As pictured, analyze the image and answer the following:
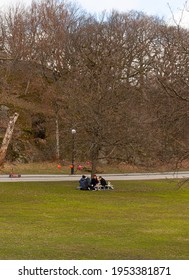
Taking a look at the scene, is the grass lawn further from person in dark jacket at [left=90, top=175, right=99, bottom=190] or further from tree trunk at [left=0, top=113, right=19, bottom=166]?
tree trunk at [left=0, top=113, right=19, bottom=166]

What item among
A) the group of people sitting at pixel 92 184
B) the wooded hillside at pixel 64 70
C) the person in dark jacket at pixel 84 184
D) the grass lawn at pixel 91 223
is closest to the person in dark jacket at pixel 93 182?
the group of people sitting at pixel 92 184

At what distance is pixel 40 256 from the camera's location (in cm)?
→ 1231

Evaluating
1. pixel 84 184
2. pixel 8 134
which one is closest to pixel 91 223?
pixel 84 184

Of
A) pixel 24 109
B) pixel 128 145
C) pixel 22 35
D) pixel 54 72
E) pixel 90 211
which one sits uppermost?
pixel 22 35

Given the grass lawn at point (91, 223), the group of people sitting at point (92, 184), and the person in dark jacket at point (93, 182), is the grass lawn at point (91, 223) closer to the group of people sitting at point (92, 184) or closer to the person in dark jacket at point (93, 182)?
the group of people sitting at point (92, 184)

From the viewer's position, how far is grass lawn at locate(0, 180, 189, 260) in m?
13.3

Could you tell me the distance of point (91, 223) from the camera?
64.7 feet

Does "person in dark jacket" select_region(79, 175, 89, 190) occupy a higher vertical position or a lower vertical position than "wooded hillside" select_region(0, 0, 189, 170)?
lower

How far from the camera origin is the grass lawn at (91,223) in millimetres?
13273

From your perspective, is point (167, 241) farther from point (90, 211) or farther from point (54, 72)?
point (54, 72)

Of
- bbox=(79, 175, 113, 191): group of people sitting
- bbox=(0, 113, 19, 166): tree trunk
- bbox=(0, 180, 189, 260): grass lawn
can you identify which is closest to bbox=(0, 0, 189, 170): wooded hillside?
bbox=(0, 113, 19, 166): tree trunk

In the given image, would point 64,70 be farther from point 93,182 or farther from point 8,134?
point 93,182
